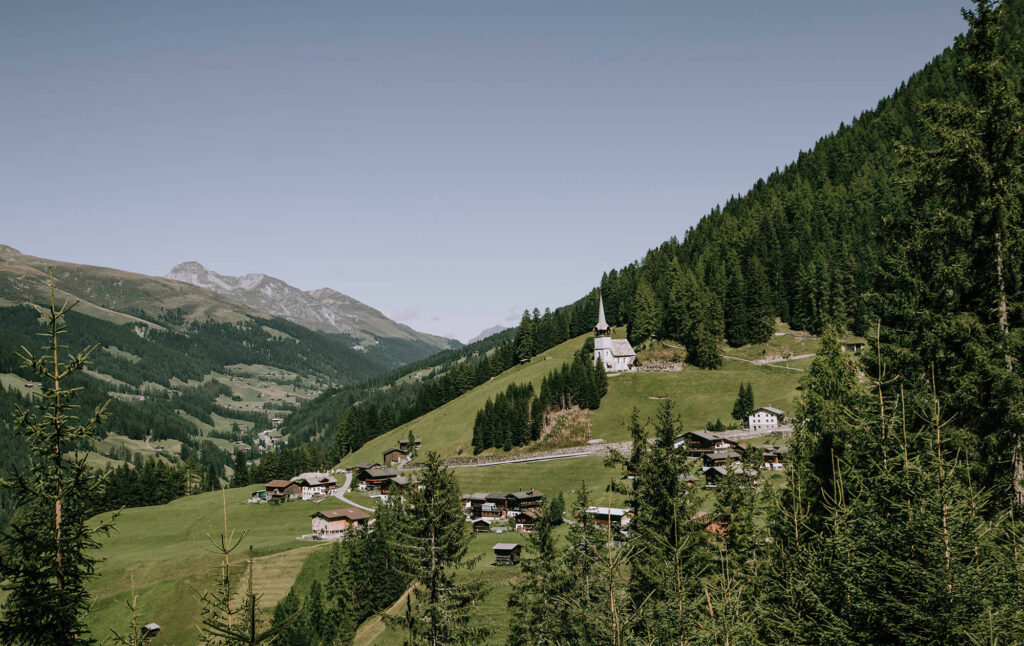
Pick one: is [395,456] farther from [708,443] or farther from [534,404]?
[708,443]

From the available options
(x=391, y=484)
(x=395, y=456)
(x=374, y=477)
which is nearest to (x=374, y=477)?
(x=374, y=477)

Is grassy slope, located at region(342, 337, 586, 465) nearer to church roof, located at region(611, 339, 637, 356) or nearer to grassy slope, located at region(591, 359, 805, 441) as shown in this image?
church roof, located at region(611, 339, 637, 356)

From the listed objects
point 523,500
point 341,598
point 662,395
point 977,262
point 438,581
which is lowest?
point 341,598

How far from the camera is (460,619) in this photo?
26.9 m

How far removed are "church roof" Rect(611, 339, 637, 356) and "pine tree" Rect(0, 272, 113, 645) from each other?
11480cm

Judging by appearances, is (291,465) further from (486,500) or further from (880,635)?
(880,635)

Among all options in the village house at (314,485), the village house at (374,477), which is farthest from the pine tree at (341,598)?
the village house at (314,485)

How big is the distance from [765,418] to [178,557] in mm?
92441

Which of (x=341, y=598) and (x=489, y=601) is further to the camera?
(x=341, y=598)

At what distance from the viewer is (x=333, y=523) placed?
298 feet

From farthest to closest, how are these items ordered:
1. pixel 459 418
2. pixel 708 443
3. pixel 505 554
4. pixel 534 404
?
pixel 459 418, pixel 534 404, pixel 708 443, pixel 505 554

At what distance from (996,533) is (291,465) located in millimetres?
145761

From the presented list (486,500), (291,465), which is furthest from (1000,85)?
(291,465)

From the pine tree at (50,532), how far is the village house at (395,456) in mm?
114674
